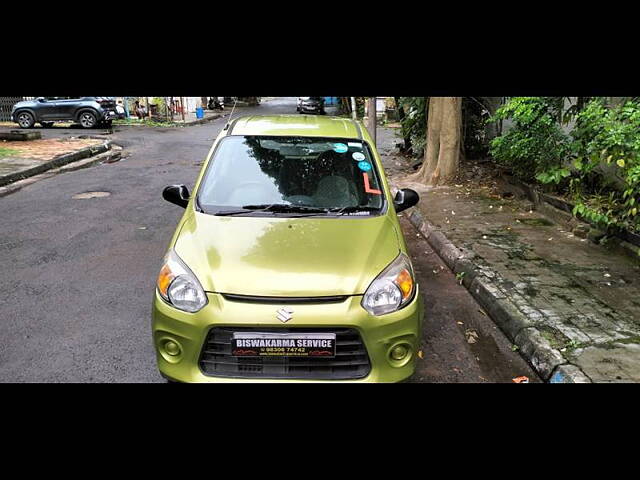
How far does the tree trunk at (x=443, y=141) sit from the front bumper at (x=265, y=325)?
743cm

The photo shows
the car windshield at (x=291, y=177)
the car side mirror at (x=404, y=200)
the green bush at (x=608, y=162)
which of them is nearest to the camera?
the car windshield at (x=291, y=177)

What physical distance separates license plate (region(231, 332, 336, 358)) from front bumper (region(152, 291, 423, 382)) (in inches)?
2.2

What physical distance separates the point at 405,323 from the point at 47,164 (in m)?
10.9

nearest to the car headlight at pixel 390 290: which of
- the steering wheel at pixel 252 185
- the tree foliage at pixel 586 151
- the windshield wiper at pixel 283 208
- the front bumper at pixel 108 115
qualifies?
the windshield wiper at pixel 283 208

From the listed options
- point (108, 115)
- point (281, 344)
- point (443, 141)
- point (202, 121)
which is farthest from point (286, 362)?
point (202, 121)

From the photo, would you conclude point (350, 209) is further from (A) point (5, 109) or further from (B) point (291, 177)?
(A) point (5, 109)

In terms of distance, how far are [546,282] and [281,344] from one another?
329 cm

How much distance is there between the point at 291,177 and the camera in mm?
4059

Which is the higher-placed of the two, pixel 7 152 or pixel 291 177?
pixel 291 177

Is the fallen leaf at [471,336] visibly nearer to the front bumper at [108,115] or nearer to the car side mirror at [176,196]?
the car side mirror at [176,196]

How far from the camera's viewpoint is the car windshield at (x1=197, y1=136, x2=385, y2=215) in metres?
3.82

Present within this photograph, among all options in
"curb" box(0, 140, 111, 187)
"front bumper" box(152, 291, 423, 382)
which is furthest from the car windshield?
"curb" box(0, 140, 111, 187)

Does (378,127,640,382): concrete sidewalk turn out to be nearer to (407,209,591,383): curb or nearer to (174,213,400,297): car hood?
(407,209,591,383): curb

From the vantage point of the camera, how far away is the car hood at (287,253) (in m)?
2.91
